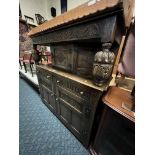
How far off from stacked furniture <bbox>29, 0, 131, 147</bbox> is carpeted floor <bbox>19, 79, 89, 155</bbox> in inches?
4.2

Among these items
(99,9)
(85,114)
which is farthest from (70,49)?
(85,114)

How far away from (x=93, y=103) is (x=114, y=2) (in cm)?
75

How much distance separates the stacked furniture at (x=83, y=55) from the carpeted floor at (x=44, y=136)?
106 mm

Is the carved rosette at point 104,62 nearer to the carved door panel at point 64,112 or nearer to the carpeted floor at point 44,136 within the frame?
the carved door panel at point 64,112

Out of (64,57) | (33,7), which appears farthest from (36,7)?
(64,57)

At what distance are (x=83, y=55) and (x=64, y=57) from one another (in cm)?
31

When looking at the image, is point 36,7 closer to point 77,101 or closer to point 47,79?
point 47,79

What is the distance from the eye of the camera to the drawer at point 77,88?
35.7 inches

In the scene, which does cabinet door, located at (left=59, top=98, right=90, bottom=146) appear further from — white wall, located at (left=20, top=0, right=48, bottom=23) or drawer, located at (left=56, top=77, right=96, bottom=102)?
white wall, located at (left=20, top=0, right=48, bottom=23)

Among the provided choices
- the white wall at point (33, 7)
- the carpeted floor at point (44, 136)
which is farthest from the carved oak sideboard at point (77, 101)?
the white wall at point (33, 7)
